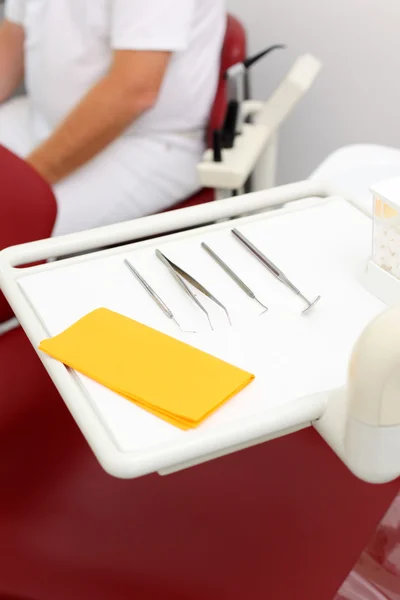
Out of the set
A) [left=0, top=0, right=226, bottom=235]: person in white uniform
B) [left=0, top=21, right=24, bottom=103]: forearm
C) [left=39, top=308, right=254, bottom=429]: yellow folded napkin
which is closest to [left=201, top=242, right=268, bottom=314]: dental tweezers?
[left=39, top=308, right=254, bottom=429]: yellow folded napkin

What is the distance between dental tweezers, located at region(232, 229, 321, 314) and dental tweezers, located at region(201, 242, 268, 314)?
4 centimetres

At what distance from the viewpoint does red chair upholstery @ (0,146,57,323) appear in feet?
3.05

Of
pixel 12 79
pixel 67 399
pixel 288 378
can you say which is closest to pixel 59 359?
pixel 67 399

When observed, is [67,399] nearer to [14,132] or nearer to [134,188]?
[134,188]

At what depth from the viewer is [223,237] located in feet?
2.71

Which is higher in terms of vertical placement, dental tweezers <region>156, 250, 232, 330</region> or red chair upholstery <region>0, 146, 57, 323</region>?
dental tweezers <region>156, 250, 232, 330</region>

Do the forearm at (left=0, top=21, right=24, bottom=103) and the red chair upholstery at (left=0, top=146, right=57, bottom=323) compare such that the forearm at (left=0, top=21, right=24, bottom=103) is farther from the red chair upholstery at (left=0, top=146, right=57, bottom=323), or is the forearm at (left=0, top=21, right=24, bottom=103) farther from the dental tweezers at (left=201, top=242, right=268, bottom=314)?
the dental tweezers at (left=201, top=242, right=268, bottom=314)

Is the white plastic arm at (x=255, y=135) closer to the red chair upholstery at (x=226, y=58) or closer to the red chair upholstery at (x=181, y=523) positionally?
the red chair upholstery at (x=226, y=58)

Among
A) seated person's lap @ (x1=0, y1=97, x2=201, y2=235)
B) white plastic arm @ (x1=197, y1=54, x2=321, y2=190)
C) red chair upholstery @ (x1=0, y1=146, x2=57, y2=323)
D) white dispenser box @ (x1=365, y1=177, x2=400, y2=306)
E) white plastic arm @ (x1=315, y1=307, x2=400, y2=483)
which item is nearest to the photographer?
white plastic arm @ (x1=315, y1=307, x2=400, y2=483)

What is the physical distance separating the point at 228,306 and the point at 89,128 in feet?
2.54

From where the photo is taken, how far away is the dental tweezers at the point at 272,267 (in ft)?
2.28

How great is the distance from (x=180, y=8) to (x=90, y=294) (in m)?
0.75

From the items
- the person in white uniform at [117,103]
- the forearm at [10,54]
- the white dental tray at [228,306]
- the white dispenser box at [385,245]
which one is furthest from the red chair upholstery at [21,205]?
the forearm at [10,54]

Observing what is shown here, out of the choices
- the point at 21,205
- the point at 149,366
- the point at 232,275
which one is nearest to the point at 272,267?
the point at 232,275
